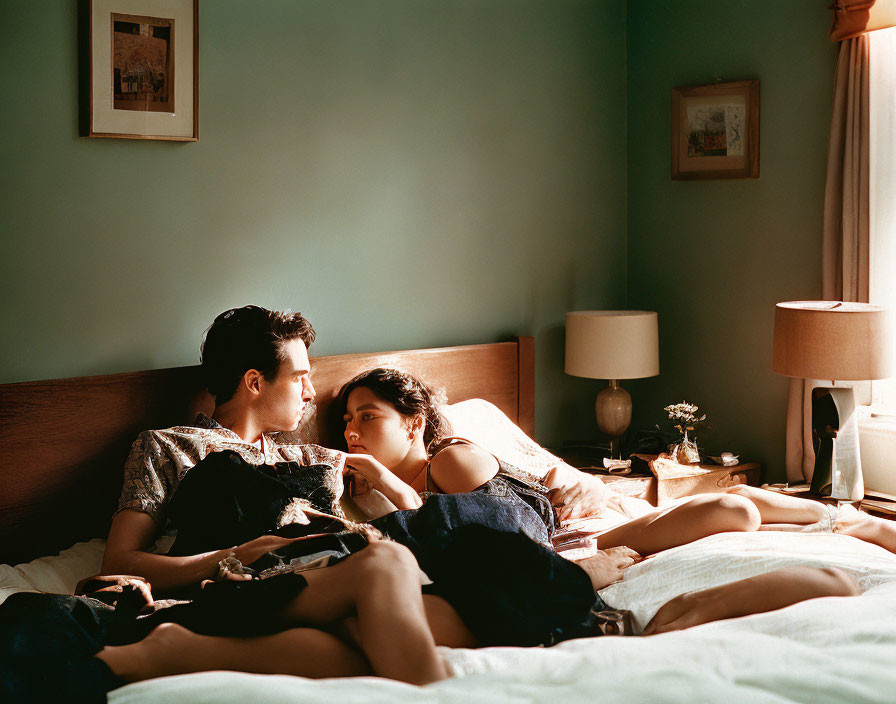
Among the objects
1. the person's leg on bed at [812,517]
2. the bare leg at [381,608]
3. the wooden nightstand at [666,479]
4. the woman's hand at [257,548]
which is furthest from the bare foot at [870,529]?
the woman's hand at [257,548]

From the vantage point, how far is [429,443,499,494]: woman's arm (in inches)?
98.0

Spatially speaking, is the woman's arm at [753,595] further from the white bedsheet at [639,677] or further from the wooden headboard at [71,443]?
the wooden headboard at [71,443]

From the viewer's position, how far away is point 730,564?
6.84ft

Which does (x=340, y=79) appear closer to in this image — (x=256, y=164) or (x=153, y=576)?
(x=256, y=164)

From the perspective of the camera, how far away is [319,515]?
87.8 inches

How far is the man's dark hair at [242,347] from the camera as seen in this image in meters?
2.50

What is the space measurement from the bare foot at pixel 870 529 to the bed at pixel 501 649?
133 mm

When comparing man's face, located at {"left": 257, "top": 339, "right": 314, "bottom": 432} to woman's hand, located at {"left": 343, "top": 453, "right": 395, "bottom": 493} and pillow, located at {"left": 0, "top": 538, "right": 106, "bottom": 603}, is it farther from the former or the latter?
pillow, located at {"left": 0, "top": 538, "right": 106, "bottom": 603}

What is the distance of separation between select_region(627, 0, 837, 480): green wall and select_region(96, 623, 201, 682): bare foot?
262 centimetres

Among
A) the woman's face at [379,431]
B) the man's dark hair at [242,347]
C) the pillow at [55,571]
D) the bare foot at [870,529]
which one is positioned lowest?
the pillow at [55,571]

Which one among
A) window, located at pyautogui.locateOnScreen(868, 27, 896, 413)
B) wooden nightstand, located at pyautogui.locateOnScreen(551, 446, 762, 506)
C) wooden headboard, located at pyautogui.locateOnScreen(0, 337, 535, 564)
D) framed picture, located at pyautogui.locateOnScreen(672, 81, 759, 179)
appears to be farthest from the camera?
framed picture, located at pyautogui.locateOnScreen(672, 81, 759, 179)

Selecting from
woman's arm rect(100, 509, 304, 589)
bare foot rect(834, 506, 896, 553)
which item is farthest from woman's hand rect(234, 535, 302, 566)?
bare foot rect(834, 506, 896, 553)

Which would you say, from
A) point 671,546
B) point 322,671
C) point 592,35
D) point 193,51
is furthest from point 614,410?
point 322,671

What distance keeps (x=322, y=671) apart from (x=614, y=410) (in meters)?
2.19
